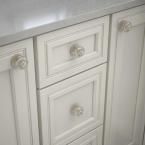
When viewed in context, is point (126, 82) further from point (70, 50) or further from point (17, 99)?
point (17, 99)

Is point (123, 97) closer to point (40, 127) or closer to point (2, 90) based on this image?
point (40, 127)

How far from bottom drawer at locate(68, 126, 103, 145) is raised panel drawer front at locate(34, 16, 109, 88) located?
0.99 feet

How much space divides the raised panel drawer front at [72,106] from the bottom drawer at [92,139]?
0.03m

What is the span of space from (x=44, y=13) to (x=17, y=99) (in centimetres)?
27

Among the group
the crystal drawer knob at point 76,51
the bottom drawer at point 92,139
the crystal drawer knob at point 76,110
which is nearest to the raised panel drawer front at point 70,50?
the crystal drawer knob at point 76,51

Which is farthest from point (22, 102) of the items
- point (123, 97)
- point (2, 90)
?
point (123, 97)

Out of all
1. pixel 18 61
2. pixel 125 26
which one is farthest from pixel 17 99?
pixel 125 26

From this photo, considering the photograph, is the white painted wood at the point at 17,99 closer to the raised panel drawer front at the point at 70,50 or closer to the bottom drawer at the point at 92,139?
the raised panel drawer front at the point at 70,50

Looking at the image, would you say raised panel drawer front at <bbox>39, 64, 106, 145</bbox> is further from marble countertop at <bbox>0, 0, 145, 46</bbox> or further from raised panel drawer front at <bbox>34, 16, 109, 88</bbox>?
marble countertop at <bbox>0, 0, 145, 46</bbox>

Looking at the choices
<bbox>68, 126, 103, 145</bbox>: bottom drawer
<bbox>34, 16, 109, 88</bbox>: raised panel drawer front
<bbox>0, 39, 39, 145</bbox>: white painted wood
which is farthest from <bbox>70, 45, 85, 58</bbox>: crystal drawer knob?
<bbox>68, 126, 103, 145</bbox>: bottom drawer

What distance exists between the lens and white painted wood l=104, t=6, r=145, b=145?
1.08 m

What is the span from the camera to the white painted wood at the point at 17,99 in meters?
0.83

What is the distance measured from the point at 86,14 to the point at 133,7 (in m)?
0.22

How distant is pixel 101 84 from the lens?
112 cm
